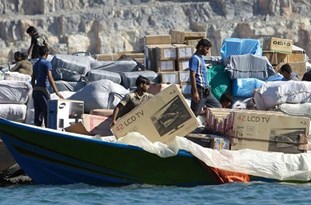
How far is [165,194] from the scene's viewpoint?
51.3 feet

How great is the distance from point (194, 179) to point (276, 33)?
6421 cm

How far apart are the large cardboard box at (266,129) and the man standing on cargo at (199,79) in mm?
746

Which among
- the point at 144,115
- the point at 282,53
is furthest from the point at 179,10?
the point at 144,115

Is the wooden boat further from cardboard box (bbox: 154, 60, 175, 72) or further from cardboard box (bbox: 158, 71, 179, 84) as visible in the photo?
cardboard box (bbox: 154, 60, 175, 72)

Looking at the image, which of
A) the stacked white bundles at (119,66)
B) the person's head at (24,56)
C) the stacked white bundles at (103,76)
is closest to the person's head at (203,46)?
the stacked white bundles at (103,76)

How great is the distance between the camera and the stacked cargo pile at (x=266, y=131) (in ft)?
54.2

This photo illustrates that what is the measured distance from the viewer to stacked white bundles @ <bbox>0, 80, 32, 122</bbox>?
1788cm

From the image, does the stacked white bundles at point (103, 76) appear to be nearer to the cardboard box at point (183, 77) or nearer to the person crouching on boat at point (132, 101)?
the cardboard box at point (183, 77)

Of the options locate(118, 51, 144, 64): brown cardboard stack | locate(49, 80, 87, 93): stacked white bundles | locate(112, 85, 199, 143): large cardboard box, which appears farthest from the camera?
locate(118, 51, 144, 64): brown cardboard stack

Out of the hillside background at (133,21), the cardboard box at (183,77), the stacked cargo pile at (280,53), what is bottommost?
the hillside background at (133,21)

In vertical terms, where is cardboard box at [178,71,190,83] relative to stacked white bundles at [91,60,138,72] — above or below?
below

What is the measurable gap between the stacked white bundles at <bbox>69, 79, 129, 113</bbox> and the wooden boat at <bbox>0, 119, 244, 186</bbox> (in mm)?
2018

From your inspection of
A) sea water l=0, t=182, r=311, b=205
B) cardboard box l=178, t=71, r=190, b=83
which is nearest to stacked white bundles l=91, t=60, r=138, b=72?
cardboard box l=178, t=71, r=190, b=83

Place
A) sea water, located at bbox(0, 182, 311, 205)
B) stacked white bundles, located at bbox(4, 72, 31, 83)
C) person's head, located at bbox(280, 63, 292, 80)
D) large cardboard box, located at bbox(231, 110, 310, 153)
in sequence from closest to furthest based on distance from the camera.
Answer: sea water, located at bbox(0, 182, 311, 205), large cardboard box, located at bbox(231, 110, 310, 153), person's head, located at bbox(280, 63, 292, 80), stacked white bundles, located at bbox(4, 72, 31, 83)
